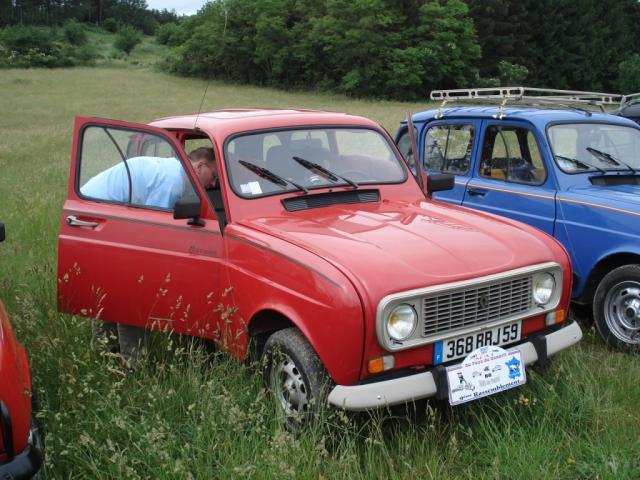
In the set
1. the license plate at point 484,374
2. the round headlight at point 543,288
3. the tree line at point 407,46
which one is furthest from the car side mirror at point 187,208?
the tree line at point 407,46

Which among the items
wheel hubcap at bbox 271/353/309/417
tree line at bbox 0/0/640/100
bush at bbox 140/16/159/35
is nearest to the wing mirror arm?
wheel hubcap at bbox 271/353/309/417

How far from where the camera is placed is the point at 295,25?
2298 inches

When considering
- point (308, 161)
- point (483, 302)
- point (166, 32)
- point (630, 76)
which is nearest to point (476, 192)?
point (308, 161)

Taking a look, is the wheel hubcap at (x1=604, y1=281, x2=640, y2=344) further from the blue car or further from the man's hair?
the man's hair

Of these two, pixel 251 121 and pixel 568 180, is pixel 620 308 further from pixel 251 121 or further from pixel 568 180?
pixel 251 121

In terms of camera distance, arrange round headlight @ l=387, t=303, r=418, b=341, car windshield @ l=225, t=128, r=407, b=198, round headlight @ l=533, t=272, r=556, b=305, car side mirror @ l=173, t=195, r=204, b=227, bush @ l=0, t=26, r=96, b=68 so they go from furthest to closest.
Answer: bush @ l=0, t=26, r=96, b=68 → car windshield @ l=225, t=128, r=407, b=198 → car side mirror @ l=173, t=195, r=204, b=227 → round headlight @ l=533, t=272, r=556, b=305 → round headlight @ l=387, t=303, r=418, b=341

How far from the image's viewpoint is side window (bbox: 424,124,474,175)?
21.3 feet

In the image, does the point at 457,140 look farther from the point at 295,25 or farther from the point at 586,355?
the point at 295,25

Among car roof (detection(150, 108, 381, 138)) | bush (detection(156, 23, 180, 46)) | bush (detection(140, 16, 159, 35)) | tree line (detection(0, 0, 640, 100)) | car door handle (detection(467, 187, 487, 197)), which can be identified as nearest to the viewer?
car roof (detection(150, 108, 381, 138))

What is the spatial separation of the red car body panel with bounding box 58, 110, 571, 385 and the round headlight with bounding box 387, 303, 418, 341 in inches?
4.1

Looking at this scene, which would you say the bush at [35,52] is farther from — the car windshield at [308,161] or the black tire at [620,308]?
the black tire at [620,308]

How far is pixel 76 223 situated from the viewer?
4559 millimetres

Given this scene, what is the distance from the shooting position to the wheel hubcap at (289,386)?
11.1 feet

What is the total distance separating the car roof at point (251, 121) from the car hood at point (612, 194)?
1.83 metres
